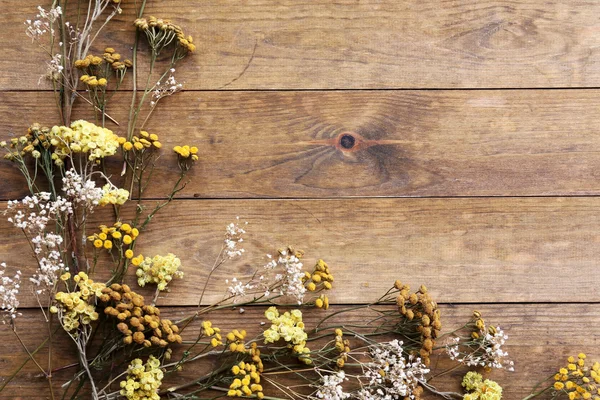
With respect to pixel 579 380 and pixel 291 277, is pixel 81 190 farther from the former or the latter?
pixel 579 380

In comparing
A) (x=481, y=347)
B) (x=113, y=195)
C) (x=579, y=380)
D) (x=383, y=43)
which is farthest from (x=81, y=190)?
(x=579, y=380)

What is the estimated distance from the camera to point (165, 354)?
1.24 meters

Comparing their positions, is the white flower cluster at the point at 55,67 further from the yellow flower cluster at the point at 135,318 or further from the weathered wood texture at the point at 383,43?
the yellow flower cluster at the point at 135,318

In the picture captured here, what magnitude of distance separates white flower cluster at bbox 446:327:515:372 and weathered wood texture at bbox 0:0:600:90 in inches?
22.5

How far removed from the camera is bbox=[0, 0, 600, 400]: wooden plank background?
1318 millimetres

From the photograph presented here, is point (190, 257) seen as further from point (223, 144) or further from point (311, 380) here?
point (311, 380)

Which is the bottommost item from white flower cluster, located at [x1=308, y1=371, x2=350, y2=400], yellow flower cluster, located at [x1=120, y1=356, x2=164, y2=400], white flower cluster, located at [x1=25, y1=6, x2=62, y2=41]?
yellow flower cluster, located at [x1=120, y1=356, x2=164, y2=400]

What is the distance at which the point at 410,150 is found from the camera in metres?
1.34

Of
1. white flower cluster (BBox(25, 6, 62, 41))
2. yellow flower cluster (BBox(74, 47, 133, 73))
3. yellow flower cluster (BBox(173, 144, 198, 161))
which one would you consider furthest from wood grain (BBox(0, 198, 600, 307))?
white flower cluster (BBox(25, 6, 62, 41))

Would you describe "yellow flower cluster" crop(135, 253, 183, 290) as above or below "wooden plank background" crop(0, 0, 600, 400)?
below

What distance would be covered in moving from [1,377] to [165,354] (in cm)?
36

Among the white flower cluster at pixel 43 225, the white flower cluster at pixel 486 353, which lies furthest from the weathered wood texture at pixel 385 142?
the white flower cluster at pixel 486 353

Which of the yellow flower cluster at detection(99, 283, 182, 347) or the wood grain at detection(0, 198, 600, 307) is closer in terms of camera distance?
the yellow flower cluster at detection(99, 283, 182, 347)

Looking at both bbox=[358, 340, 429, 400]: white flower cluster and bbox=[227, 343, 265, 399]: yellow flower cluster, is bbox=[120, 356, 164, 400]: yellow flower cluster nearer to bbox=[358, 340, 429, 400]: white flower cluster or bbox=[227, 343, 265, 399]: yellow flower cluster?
bbox=[227, 343, 265, 399]: yellow flower cluster
